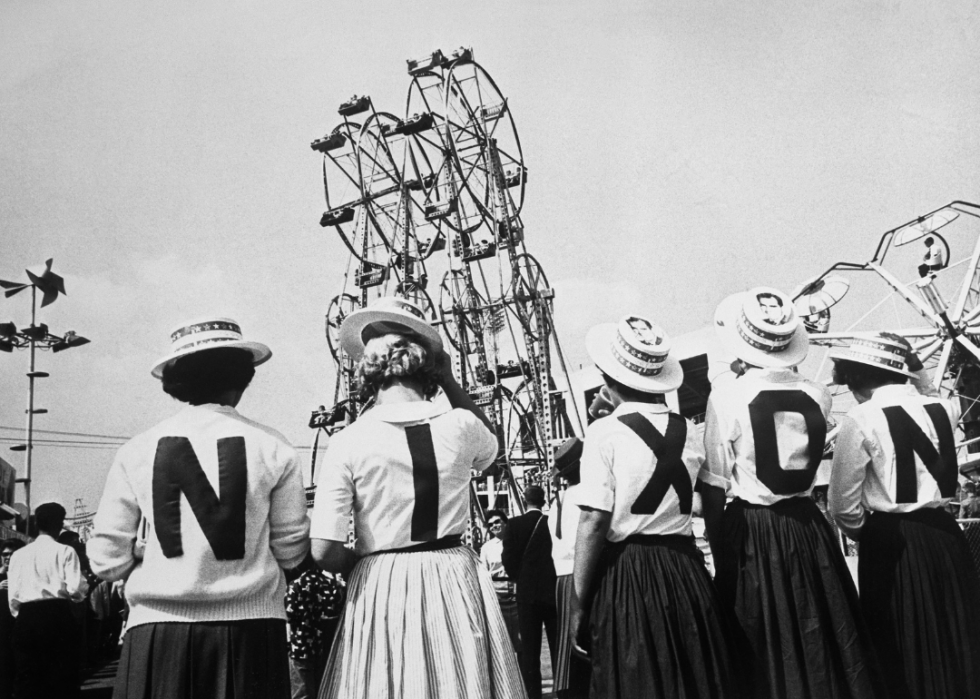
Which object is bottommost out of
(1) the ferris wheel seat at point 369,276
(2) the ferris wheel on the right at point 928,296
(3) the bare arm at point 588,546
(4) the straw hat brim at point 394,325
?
(3) the bare arm at point 588,546

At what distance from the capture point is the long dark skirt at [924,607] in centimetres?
325

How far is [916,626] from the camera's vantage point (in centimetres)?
328

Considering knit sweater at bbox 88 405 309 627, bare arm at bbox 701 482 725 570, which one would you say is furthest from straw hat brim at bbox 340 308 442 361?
bare arm at bbox 701 482 725 570

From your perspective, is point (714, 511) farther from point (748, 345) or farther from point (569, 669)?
point (569, 669)

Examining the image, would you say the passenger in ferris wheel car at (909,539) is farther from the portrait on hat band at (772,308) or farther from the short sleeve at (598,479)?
the short sleeve at (598,479)

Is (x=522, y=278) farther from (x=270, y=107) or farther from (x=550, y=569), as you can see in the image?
(x=550, y=569)

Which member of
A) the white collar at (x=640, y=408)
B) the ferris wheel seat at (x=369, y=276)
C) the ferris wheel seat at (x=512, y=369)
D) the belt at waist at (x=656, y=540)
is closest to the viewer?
the belt at waist at (x=656, y=540)

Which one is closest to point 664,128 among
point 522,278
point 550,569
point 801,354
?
point 550,569

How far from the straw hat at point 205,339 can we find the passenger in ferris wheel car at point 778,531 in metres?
1.86

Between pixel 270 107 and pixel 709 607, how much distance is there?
6.22 meters

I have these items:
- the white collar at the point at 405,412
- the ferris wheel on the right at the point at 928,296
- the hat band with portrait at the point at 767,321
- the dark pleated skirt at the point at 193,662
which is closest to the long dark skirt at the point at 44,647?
the dark pleated skirt at the point at 193,662

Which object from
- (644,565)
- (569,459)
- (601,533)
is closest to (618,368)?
(601,533)

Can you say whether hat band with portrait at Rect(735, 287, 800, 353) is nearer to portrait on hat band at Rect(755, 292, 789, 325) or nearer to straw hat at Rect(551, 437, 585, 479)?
portrait on hat band at Rect(755, 292, 789, 325)

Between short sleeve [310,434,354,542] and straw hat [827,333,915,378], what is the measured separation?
2.38 meters
